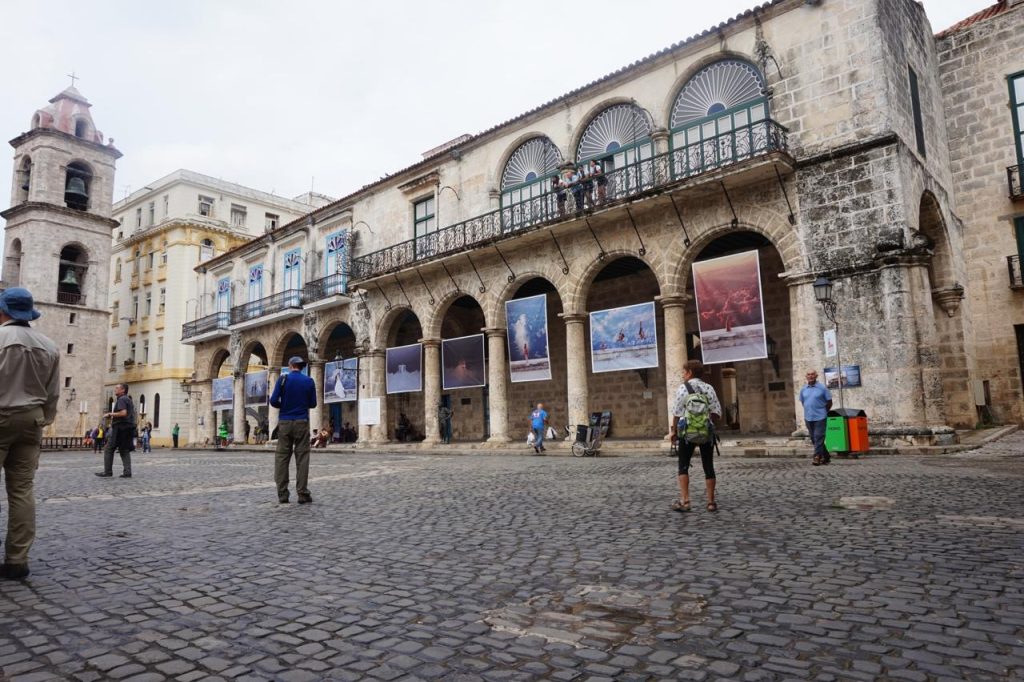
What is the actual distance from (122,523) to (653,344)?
12.0 meters

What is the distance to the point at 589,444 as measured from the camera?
15.7 metres

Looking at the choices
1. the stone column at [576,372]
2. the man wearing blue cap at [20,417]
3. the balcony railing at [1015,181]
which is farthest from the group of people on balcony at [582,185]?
the man wearing blue cap at [20,417]

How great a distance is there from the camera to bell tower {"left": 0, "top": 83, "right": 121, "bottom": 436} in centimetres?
3653

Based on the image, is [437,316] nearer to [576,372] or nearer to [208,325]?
[576,372]

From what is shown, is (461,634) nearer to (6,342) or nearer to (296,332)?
(6,342)

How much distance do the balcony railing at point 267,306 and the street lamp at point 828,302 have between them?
19.9 meters

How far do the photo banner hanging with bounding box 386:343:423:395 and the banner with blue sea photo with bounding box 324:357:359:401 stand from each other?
2.07 m

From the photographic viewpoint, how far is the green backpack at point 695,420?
6.46 metres

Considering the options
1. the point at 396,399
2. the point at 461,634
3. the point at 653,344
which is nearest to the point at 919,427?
the point at 653,344

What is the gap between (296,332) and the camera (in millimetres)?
27203

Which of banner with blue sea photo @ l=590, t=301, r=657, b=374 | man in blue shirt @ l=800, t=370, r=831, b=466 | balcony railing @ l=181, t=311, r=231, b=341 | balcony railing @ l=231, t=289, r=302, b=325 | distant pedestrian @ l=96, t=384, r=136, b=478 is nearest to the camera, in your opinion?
man in blue shirt @ l=800, t=370, r=831, b=466

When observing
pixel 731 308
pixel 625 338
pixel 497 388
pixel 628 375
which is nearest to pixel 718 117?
pixel 731 308


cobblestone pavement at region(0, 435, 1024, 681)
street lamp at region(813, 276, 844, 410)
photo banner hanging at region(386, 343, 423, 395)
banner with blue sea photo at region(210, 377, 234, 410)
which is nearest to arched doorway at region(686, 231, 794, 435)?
street lamp at region(813, 276, 844, 410)

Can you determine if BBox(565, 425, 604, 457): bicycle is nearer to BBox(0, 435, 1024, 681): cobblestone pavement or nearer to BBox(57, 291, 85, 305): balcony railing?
BBox(0, 435, 1024, 681): cobblestone pavement
